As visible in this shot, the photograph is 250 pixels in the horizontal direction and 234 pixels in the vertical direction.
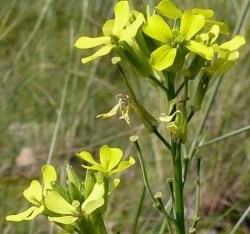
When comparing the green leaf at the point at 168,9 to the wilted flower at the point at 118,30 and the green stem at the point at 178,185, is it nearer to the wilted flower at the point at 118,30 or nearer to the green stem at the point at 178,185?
the wilted flower at the point at 118,30

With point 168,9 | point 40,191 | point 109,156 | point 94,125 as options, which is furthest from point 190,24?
point 94,125

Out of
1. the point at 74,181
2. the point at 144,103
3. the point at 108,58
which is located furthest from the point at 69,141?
the point at 74,181

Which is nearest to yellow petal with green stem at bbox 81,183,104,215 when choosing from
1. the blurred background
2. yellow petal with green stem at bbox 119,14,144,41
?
yellow petal with green stem at bbox 119,14,144,41

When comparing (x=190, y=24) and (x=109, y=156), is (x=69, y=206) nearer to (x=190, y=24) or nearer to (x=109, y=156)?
(x=109, y=156)

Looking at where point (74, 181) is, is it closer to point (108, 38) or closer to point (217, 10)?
point (108, 38)

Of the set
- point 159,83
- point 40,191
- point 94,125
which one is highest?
point 159,83

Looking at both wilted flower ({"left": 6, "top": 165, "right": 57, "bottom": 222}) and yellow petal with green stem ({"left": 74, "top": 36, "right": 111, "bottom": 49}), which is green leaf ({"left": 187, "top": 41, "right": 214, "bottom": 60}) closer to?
yellow petal with green stem ({"left": 74, "top": 36, "right": 111, "bottom": 49})
